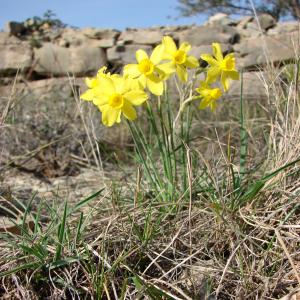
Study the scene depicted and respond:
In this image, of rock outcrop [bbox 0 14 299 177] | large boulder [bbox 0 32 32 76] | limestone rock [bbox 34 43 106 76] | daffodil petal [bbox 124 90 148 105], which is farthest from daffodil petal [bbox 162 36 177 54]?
large boulder [bbox 0 32 32 76]

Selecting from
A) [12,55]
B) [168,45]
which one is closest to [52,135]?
[168,45]

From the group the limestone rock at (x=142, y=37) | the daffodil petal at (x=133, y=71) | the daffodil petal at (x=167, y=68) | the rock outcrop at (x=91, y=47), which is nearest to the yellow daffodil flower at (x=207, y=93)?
the daffodil petal at (x=167, y=68)

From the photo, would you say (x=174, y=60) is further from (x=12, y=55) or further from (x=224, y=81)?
(x=12, y=55)

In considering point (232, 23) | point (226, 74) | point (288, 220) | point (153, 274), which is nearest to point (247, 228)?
point (288, 220)

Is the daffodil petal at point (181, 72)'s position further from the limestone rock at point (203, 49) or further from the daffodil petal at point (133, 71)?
the limestone rock at point (203, 49)

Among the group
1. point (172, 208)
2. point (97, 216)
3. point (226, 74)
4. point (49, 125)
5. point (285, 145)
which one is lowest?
point (49, 125)

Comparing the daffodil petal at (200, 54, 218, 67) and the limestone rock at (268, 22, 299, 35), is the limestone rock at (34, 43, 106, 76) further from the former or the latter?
the daffodil petal at (200, 54, 218, 67)

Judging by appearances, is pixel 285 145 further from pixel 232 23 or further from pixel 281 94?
pixel 232 23
